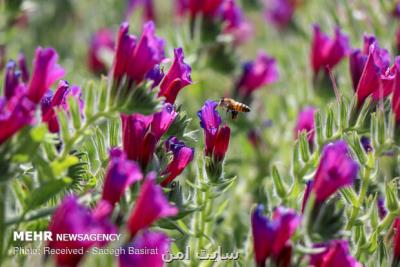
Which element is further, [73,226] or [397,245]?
[397,245]

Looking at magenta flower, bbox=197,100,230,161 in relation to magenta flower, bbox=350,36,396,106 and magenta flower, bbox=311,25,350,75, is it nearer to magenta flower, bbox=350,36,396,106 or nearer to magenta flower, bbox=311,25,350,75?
magenta flower, bbox=350,36,396,106

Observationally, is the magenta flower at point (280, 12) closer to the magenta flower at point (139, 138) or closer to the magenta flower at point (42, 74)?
the magenta flower at point (139, 138)

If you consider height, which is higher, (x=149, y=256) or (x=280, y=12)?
(x=280, y=12)

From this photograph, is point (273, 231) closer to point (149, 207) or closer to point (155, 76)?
point (149, 207)

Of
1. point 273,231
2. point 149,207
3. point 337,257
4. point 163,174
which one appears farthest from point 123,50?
point 337,257

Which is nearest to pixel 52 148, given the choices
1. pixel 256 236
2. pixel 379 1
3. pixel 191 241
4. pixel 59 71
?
pixel 59 71

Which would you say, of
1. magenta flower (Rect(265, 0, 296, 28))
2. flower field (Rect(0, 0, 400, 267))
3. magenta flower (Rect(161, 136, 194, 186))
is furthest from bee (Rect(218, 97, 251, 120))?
magenta flower (Rect(265, 0, 296, 28))

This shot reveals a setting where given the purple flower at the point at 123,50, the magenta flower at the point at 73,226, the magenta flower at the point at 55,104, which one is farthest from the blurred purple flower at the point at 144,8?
the magenta flower at the point at 73,226
